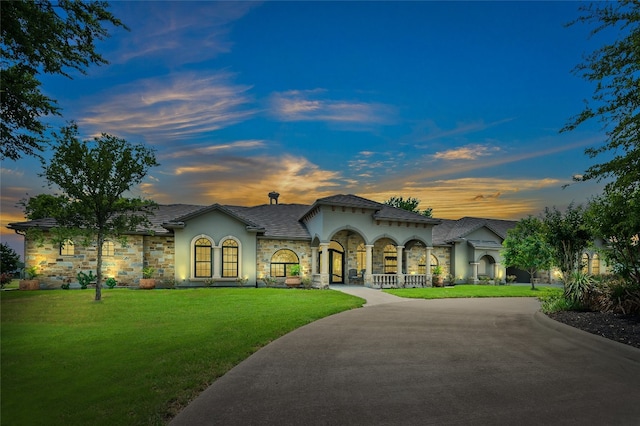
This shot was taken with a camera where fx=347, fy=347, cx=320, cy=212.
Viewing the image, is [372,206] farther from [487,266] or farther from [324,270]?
[487,266]

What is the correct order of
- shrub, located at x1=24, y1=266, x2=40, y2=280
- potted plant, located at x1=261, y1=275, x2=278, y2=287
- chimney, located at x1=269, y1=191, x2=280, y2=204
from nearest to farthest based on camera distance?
shrub, located at x1=24, y1=266, x2=40, y2=280, potted plant, located at x1=261, y1=275, x2=278, y2=287, chimney, located at x1=269, y1=191, x2=280, y2=204

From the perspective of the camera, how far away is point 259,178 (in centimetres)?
2169

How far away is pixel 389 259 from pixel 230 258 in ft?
39.4

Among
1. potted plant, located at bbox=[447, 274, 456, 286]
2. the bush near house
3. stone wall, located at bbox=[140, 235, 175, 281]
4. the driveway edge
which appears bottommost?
potted plant, located at bbox=[447, 274, 456, 286]

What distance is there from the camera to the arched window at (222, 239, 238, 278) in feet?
73.4

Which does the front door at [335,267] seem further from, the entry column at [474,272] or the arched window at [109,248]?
the arched window at [109,248]

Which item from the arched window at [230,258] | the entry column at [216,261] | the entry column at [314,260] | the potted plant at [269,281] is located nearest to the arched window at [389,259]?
the entry column at [314,260]

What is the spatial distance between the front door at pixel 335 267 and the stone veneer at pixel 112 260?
11.3 m

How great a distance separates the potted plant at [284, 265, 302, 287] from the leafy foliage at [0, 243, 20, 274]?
18826 mm

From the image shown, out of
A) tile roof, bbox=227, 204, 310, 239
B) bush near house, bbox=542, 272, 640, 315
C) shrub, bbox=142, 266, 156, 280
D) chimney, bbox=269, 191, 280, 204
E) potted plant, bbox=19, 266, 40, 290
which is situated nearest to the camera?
bush near house, bbox=542, 272, 640, 315

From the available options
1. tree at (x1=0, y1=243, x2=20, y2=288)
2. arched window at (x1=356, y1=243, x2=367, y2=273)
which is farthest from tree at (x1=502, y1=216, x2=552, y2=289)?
tree at (x1=0, y1=243, x2=20, y2=288)

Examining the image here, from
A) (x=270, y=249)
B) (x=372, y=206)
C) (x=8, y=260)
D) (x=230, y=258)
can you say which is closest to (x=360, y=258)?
(x=372, y=206)

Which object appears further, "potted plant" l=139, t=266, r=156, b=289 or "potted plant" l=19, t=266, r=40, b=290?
"potted plant" l=139, t=266, r=156, b=289

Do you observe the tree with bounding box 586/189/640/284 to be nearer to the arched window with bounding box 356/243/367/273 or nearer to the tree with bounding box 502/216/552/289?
the tree with bounding box 502/216/552/289
